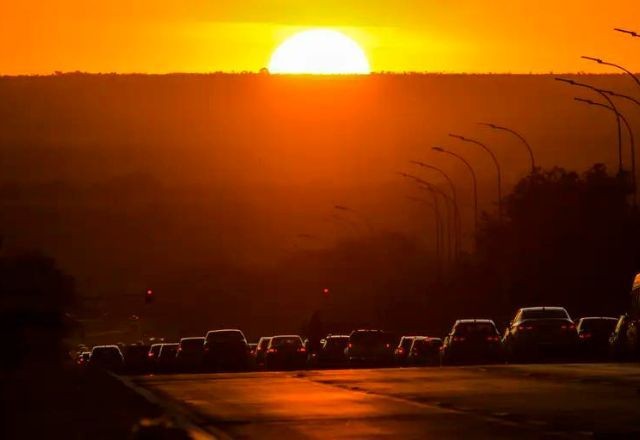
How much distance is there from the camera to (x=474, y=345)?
57.8m

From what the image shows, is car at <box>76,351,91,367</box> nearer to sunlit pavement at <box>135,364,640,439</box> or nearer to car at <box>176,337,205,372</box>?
car at <box>176,337,205,372</box>

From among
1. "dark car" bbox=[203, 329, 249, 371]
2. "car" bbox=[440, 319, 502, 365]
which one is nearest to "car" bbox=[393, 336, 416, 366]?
"dark car" bbox=[203, 329, 249, 371]

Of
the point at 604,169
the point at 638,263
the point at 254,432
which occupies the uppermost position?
the point at 604,169

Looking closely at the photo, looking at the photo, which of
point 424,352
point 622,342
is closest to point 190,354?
point 424,352

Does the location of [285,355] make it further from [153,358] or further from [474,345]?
[153,358]

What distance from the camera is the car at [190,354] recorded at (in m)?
70.8

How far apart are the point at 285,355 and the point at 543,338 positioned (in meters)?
16.6

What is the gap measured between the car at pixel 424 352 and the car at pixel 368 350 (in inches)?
62.6

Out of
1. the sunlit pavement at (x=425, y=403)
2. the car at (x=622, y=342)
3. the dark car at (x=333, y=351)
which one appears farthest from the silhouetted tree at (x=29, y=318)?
the dark car at (x=333, y=351)

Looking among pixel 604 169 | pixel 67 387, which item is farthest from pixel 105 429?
pixel 604 169

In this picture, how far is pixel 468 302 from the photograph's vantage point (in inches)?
4916

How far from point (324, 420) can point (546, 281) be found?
8202 centimetres

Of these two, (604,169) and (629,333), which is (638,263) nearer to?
(604,169)

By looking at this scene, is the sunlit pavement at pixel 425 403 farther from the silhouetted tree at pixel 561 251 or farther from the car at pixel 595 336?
the silhouetted tree at pixel 561 251
